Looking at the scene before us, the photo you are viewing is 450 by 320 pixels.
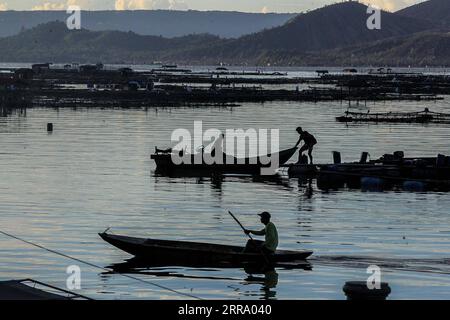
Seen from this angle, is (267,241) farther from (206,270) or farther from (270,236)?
(206,270)

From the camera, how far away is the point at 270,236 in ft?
97.1

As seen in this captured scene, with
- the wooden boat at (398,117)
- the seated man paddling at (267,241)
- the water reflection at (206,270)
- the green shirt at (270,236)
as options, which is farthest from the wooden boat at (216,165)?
the wooden boat at (398,117)

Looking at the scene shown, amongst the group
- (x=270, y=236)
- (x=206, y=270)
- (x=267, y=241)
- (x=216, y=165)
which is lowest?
(x=206, y=270)

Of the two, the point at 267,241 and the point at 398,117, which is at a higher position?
the point at 398,117

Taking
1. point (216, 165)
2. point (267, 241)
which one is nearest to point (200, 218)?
point (267, 241)

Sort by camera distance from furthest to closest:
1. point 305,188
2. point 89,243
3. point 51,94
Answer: point 51,94
point 305,188
point 89,243

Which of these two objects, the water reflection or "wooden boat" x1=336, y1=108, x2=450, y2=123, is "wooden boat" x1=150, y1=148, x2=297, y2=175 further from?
"wooden boat" x1=336, y1=108, x2=450, y2=123

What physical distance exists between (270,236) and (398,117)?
68.8m

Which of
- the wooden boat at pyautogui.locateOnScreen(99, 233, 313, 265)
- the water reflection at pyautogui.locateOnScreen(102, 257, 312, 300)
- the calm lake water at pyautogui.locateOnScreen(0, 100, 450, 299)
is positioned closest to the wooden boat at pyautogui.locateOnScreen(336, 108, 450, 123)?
the calm lake water at pyautogui.locateOnScreen(0, 100, 450, 299)

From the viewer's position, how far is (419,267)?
29984 millimetres

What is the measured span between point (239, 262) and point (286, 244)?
12.9 ft

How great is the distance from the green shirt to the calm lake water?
0.65 meters
